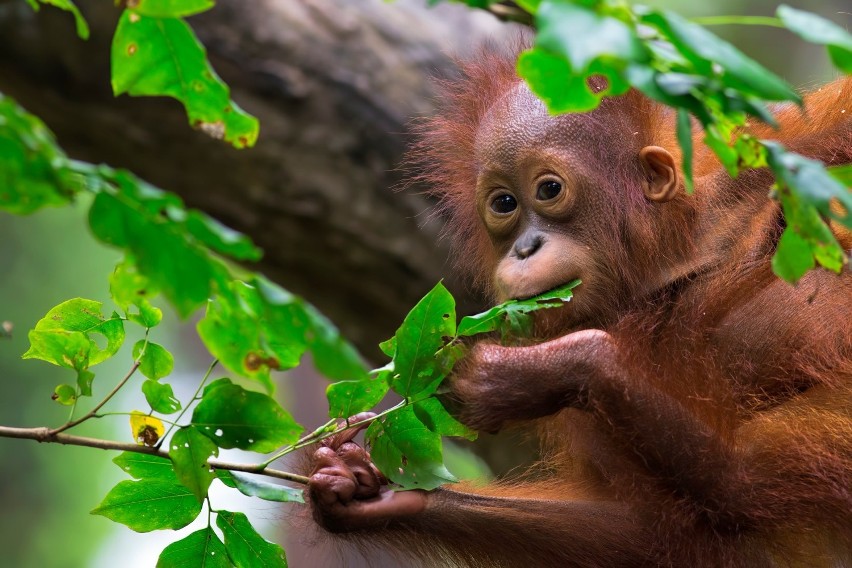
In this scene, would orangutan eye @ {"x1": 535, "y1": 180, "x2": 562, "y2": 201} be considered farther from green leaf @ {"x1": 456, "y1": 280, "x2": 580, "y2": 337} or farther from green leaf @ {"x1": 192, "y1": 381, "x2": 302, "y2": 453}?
green leaf @ {"x1": 192, "y1": 381, "x2": 302, "y2": 453}

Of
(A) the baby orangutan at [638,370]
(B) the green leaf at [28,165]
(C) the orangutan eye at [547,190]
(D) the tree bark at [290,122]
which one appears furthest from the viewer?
(D) the tree bark at [290,122]

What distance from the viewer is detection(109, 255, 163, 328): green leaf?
1.23m

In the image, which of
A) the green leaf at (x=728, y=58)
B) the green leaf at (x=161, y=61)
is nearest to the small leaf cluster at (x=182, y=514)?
the green leaf at (x=161, y=61)

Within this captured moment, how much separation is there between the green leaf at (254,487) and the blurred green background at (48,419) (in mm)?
7853

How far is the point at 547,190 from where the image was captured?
2502mm

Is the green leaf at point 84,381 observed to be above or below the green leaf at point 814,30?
below

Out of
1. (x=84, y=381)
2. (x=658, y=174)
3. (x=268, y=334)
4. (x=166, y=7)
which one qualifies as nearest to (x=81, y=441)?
(x=84, y=381)

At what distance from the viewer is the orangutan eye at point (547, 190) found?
8.19 feet

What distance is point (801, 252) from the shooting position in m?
1.23

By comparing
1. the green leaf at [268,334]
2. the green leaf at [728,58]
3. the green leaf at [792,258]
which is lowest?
the green leaf at [268,334]

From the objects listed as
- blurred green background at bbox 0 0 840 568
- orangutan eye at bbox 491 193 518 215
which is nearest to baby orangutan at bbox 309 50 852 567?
orangutan eye at bbox 491 193 518 215

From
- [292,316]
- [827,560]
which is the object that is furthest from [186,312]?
[827,560]

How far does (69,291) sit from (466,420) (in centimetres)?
919

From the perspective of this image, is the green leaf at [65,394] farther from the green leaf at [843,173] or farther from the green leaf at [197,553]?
the green leaf at [843,173]
